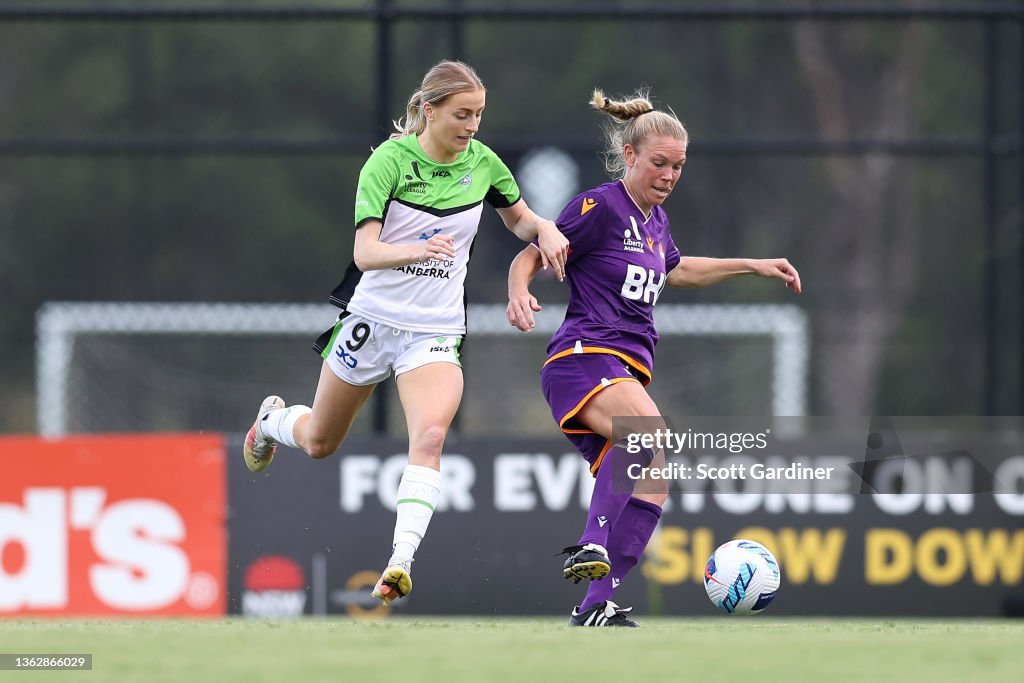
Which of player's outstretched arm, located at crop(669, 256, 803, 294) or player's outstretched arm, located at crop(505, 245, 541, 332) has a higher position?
player's outstretched arm, located at crop(669, 256, 803, 294)

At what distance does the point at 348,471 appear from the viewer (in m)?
8.94

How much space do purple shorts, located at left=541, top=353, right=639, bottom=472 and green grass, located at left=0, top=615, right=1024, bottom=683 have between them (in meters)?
0.87

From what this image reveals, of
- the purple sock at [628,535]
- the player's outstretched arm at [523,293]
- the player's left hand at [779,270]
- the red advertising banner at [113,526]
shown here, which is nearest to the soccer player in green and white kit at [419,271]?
the player's outstretched arm at [523,293]

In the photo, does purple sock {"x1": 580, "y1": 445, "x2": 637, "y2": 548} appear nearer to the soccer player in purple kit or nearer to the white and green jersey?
the soccer player in purple kit

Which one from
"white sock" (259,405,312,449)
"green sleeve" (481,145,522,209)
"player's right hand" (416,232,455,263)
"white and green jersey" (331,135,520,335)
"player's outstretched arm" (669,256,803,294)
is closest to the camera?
"player's right hand" (416,232,455,263)

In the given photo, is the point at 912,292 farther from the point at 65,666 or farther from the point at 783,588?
the point at 65,666

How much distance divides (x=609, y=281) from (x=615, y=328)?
18cm

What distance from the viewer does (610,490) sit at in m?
5.98

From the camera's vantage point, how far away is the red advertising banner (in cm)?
877

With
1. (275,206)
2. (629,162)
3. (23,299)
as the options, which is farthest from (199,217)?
(629,162)

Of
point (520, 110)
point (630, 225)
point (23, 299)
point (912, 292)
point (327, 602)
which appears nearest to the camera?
point (630, 225)

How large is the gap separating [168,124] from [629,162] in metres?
12.5

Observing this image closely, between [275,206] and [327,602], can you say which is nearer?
[327,602]

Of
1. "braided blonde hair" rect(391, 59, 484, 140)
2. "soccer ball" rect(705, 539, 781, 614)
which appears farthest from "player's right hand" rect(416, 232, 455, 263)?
"soccer ball" rect(705, 539, 781, 614)
